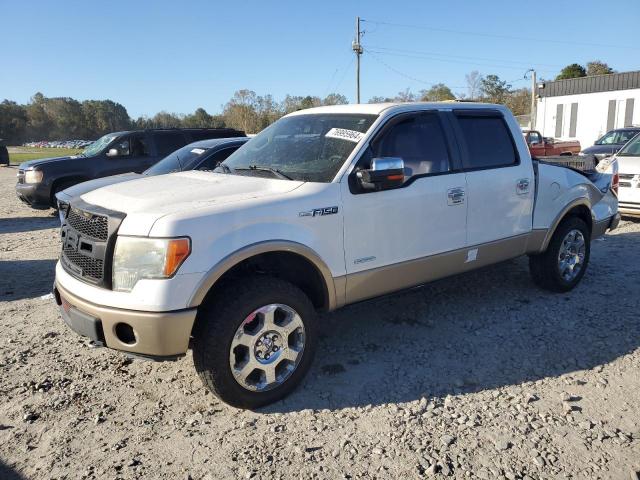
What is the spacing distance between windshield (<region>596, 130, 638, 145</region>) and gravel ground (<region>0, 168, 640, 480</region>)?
39.7ft

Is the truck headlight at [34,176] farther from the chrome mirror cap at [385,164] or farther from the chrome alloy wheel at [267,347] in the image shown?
the chrome mirror cap at [385,164]

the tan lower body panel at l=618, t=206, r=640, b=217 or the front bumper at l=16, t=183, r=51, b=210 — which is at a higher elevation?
the front bumper at l=16, t=183, r=51, b=210

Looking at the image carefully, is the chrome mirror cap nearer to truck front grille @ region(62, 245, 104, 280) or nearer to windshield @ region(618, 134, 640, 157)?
truck front grille @ region(62, 245, 104, 280)

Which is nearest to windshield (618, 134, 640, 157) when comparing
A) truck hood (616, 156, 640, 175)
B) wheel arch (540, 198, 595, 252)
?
truck hood (616, 156, 640, 175)

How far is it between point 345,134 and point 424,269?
1.25m

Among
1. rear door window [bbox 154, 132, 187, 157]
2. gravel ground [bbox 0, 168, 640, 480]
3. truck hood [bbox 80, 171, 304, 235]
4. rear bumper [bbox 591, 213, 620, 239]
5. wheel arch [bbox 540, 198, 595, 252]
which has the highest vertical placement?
rear door window [bbox 154, 132, 187, 157]

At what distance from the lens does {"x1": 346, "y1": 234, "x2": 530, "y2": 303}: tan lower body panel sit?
3.75 m

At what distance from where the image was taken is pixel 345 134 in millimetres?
3920

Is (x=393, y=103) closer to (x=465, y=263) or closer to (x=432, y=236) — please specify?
(x=432, y=236)

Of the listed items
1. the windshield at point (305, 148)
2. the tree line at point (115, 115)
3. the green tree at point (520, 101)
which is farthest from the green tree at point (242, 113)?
the windshield at point (305, 148)

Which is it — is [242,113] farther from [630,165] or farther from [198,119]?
[630,165]

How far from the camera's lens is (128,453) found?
114 inches

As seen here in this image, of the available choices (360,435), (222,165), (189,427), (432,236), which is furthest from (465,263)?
(189,427)

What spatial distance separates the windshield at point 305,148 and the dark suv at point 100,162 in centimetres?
656
